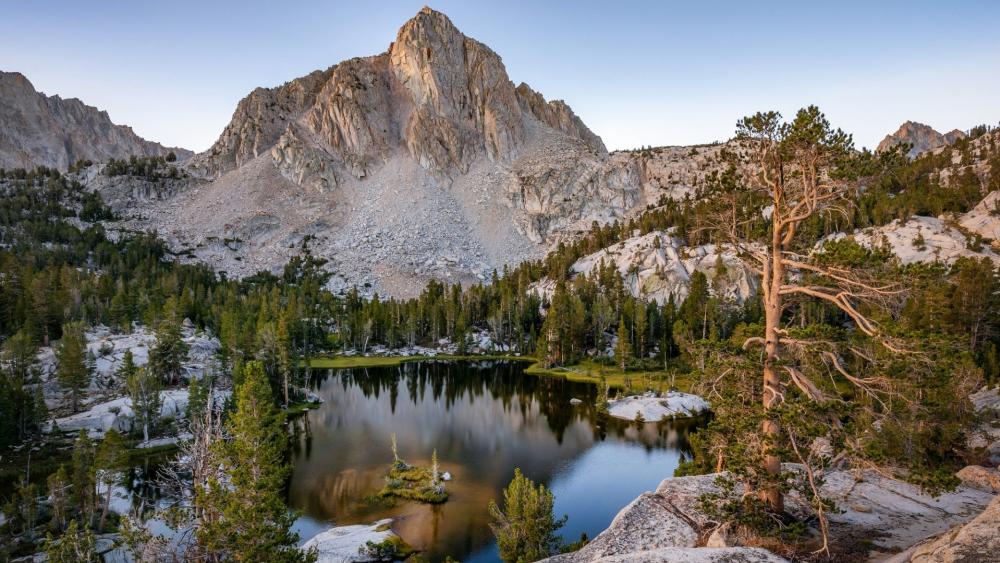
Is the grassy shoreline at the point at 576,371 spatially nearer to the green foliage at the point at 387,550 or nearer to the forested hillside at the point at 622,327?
the forested hillside at the point at 622,327

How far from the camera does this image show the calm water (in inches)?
1409

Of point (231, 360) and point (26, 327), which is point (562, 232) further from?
point (26, 327)

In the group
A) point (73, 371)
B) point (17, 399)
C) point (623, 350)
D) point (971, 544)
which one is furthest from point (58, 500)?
point (623, 350)

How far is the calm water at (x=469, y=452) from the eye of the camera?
35781 mm

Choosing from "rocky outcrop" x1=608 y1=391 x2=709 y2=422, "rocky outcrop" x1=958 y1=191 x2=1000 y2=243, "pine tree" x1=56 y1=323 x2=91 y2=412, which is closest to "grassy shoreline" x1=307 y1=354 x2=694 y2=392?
"rocky outcrop" x1=608 y1=391 x2=709 y2=422

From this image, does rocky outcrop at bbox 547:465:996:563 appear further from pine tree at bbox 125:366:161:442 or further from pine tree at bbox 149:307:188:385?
pine tree at bbox 149:307:188:385

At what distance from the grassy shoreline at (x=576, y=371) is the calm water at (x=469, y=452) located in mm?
5527

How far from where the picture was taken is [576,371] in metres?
94.1

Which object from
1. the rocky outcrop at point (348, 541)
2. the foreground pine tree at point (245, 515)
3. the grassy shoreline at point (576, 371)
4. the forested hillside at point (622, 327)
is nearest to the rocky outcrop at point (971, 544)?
the forested hillside at point (622, 327)

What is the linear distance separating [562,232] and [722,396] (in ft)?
553

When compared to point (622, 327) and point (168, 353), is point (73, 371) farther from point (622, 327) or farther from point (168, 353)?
point (622, 327)

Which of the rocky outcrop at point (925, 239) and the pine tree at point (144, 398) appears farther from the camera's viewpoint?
the rocky outcrop at point (925, 239)

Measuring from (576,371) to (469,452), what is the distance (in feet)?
149

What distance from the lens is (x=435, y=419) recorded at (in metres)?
65.2
